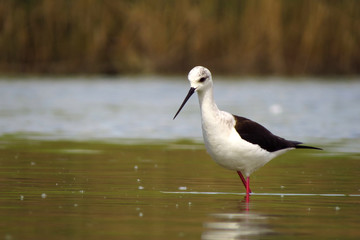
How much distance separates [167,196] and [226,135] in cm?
81

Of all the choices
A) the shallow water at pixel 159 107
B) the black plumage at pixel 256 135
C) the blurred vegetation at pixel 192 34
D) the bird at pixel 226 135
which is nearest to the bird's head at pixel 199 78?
the bird at pixel 226 135

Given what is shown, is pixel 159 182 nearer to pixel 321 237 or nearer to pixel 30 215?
pixel 30 215

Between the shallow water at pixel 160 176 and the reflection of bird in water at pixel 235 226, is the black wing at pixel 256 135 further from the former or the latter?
the reflection of bird in water at pixel 235 226

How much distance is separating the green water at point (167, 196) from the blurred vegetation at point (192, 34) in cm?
1523

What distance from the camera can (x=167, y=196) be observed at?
331 inches

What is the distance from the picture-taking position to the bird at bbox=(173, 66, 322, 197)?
28.2 ft

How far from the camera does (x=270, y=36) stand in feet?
91.0

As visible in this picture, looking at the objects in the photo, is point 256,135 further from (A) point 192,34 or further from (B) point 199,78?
(A) point 192,34

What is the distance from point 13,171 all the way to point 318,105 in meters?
12.6

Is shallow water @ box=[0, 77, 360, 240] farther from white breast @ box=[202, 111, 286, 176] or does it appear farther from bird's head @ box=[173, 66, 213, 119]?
bird's head @ box=[173, 66, 213, 119]

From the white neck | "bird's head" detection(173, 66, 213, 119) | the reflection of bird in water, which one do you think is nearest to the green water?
the reflection of bird in water

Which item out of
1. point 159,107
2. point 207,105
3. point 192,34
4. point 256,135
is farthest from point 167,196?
point 192,34

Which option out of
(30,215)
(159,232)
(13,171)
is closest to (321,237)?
(159,232)

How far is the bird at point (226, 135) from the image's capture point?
338 inches
